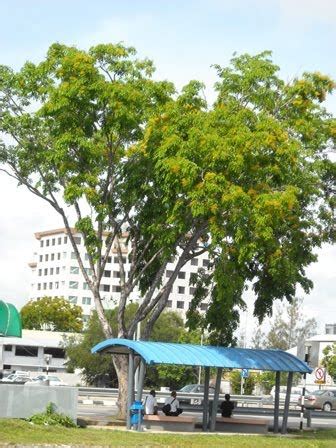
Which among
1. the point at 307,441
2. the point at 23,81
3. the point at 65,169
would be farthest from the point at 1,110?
the point at 307,441

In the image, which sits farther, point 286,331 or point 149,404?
point 286,331

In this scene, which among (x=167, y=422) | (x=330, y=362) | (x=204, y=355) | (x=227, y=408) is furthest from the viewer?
(x=330, y=362)

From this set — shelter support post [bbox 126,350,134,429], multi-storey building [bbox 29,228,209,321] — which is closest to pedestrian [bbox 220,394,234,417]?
shelter support post [bbox 126,350,134,429]

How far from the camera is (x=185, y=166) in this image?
31.4 meters

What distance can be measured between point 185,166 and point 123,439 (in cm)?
861

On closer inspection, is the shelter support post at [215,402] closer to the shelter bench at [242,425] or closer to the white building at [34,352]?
the shelter bench at [242,425]

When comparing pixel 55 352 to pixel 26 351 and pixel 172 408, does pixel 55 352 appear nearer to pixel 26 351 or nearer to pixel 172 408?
pixel 26 351

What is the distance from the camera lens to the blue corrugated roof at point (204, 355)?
102 ft

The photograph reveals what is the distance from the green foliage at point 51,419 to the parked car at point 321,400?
35352 mm

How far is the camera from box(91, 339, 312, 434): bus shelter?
3125 cm

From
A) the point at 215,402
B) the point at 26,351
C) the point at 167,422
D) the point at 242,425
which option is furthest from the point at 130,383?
the point at 26,351

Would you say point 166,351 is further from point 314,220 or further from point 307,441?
point 314,220

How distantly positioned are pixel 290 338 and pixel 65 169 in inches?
3437

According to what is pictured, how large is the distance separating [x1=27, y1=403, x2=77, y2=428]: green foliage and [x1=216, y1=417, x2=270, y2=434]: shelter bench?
694cm
